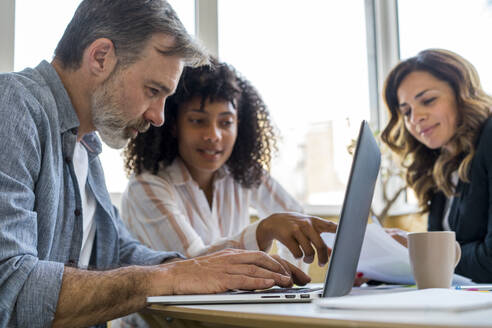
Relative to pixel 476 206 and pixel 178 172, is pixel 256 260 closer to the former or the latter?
pixel 178 172

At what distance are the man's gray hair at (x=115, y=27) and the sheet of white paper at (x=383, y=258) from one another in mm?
685

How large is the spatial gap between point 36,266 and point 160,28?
75 cm

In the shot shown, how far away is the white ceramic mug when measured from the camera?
947 millimetres

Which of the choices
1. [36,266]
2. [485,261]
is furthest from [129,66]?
[485,261]

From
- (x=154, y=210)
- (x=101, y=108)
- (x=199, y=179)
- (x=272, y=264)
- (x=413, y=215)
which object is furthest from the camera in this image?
(x=413, y=215)

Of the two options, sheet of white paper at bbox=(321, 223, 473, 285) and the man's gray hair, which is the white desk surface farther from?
the man's gray hair

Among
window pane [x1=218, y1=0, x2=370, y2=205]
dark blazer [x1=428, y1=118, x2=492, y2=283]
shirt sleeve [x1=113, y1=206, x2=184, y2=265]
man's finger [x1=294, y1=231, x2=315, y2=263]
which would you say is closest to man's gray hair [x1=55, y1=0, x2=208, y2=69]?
shirt sleeve [x1=113, y1=206, x2=184, y2=265]

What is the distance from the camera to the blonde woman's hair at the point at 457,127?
2092 millimetres

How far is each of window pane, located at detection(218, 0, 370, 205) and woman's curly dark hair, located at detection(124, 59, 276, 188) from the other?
2.37 ft

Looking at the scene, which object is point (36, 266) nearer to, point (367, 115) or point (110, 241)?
point (110, 241)

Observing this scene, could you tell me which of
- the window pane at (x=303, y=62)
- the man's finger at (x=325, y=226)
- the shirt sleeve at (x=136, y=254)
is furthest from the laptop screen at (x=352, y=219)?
the window pane at (x=303, y=62)

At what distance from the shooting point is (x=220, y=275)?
86 cm

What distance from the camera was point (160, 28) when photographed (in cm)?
134

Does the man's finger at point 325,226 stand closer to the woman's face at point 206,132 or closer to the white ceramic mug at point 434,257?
the white ceramic mug at point 434,257
